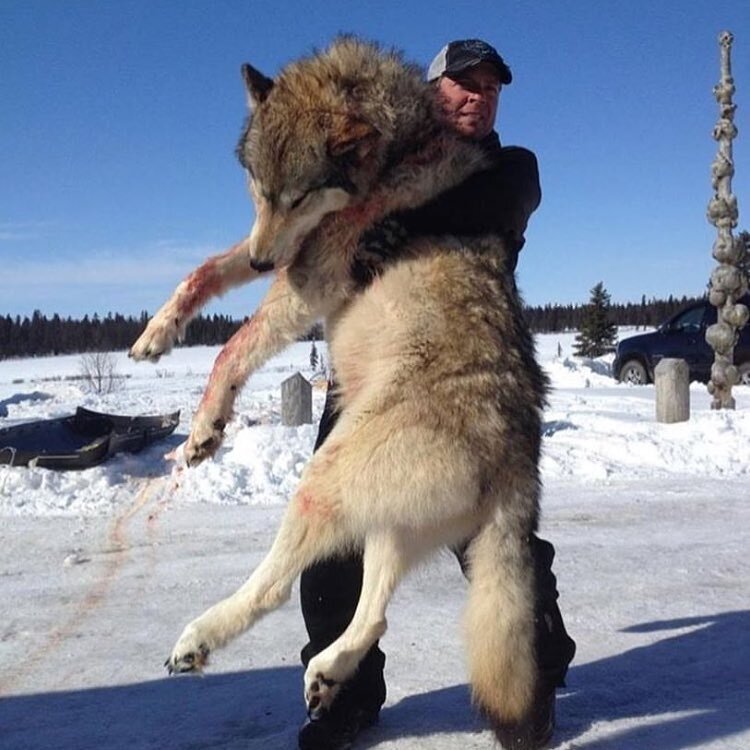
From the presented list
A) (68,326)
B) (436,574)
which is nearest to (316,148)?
(436,574)

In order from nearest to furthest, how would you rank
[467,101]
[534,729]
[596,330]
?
1. [534,729]
2. [467,101]
3. [596,330]

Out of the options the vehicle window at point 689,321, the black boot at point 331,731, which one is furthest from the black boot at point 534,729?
the vehicle window at point 689,321

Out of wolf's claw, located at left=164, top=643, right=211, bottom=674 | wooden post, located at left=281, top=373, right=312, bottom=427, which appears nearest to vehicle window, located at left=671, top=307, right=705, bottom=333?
wooden post, located at left=281, top=373, right=312, bottom=427

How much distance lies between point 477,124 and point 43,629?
10.9 ft

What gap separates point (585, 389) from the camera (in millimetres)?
16156

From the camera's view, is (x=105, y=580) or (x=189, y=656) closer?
(x=189, y=656)

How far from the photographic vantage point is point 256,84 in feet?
9.53

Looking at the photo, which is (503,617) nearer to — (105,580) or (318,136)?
(318,136)

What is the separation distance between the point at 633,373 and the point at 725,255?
5883 millimetres

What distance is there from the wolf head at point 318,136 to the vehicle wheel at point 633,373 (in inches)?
646

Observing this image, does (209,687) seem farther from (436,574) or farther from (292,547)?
(436,574)

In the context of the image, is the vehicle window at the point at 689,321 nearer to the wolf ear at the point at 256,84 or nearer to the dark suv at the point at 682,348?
the dark suv at the point at 682,348

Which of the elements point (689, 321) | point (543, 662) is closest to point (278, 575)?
point (543, 662)

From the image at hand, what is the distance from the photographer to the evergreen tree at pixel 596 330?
37.2 metres
